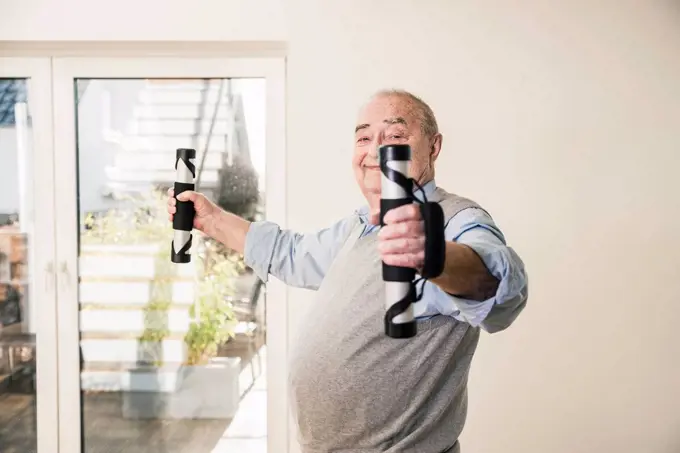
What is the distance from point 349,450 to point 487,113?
1395 millimetres

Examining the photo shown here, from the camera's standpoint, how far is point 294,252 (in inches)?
75.7

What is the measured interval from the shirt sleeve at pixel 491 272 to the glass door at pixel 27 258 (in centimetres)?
186

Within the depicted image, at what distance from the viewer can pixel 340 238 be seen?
1873mm

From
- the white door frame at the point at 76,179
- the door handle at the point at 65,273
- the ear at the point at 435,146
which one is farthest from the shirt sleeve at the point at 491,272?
the door handle at the point at 65,273

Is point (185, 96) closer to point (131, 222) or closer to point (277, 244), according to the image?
point (131, 222)

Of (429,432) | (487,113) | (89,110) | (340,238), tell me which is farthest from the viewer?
(89,110)

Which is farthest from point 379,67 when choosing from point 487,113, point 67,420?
point 67,420

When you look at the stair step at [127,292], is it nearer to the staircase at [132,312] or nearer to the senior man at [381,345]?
the staircase at [132,312]

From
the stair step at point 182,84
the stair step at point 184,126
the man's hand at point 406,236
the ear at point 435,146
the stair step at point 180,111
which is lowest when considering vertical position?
the man's hand at point 406,236

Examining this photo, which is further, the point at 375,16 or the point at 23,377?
the point at 23,377

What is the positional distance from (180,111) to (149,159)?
0.70 feet

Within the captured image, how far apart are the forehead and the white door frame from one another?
3.53 ft

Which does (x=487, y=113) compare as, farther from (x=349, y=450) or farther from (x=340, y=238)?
(x=349, y=450)

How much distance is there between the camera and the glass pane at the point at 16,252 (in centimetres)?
278
